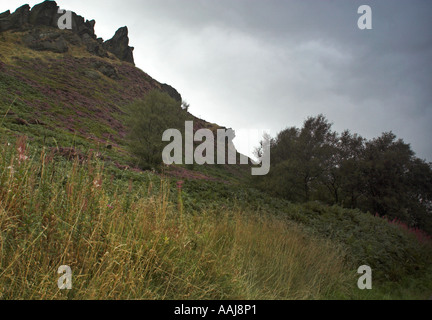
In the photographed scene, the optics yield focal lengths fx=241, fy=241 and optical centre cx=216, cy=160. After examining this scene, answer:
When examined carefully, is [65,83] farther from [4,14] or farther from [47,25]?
[4,14]

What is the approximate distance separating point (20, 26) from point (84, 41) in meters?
12.3

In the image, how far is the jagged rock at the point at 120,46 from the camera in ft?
235

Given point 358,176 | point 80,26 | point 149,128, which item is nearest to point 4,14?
point 80,26

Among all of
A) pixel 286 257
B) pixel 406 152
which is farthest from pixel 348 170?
pixel 286 257

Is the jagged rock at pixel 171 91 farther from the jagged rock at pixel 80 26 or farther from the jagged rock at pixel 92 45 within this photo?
the jagged rock at pixel 80 26

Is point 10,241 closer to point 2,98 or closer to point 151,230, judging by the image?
point 151,230

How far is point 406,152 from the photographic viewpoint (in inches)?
834

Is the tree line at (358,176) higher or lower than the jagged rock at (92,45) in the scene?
lower

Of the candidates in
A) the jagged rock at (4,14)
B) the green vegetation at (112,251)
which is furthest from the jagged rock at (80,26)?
the green vegetation at (112,251)

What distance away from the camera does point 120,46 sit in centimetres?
7269

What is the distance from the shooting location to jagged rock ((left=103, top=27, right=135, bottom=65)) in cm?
7162

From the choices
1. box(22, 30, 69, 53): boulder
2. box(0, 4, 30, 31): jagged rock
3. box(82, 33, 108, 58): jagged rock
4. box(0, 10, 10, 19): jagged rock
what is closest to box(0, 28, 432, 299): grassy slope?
box(22, 30, 69, 53): boulder
